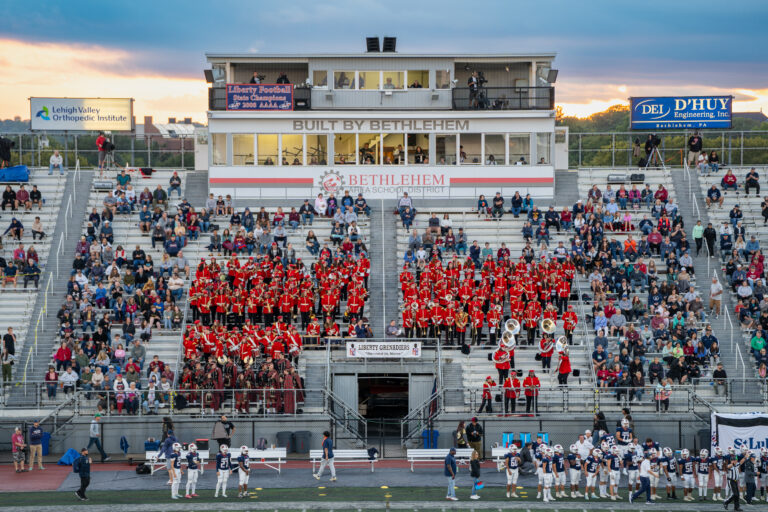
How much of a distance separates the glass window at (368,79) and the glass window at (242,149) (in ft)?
14.6

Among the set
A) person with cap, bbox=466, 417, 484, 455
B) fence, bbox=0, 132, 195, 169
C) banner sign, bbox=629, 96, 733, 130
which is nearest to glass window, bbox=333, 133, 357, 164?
fence, bbox=0, 132, 195, 169

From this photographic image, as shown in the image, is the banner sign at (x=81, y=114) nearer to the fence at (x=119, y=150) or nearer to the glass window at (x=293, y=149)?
the fence at (x=119, y=150)

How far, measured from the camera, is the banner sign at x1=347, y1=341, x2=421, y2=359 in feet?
104

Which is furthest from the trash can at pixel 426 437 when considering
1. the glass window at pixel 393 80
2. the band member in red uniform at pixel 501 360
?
the glass window at pixel 393 80

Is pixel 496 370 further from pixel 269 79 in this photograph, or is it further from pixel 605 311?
pixel 269 79

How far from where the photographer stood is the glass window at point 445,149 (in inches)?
1622

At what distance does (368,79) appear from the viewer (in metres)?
41.4

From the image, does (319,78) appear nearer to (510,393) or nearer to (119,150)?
(119,150)

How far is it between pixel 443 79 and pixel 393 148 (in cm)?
318

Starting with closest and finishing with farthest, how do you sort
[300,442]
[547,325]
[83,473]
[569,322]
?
[83,473]
[300,442]
[547,325]
[569,322]

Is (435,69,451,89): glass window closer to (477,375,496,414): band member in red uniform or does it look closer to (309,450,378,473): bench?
(477,375,496,414): band member in red uniform

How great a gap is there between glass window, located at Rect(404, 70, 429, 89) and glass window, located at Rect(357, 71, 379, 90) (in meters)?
0.40

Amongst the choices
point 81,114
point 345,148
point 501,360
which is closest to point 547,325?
point 501,360

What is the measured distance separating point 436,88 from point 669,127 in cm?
953
